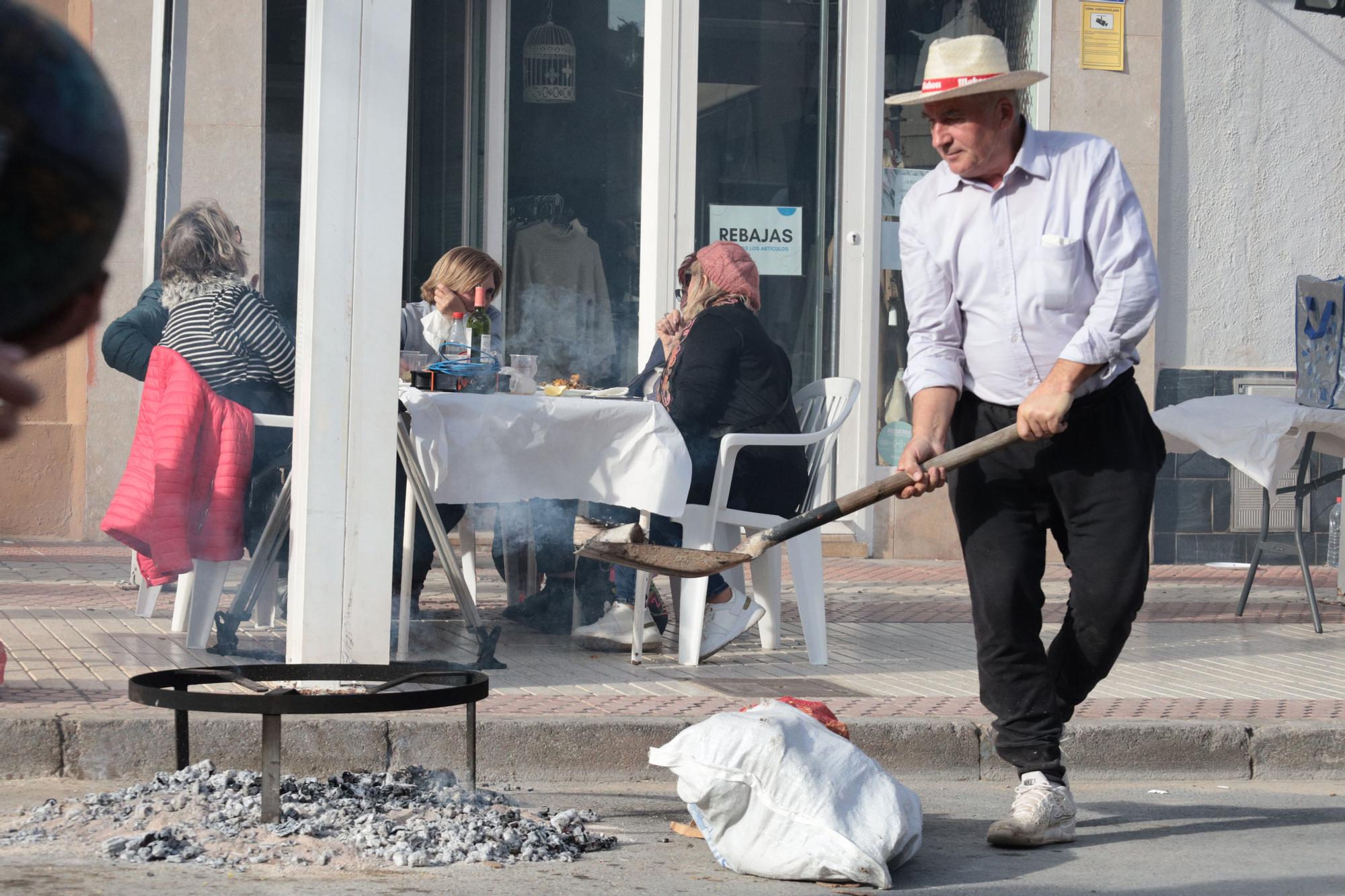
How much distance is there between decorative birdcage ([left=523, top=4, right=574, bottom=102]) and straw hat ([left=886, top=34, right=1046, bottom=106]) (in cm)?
802

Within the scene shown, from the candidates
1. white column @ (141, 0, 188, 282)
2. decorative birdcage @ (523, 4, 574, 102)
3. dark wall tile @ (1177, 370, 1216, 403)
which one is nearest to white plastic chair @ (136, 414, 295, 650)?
white column @ (141, 0, 188, 282)

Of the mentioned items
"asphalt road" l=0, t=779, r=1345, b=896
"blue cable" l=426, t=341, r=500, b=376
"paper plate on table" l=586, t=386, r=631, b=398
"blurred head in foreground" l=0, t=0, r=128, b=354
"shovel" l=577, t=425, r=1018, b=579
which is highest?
"blue cable" l=426, t=341, r=500, b=376

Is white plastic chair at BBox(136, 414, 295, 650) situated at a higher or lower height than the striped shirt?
lower

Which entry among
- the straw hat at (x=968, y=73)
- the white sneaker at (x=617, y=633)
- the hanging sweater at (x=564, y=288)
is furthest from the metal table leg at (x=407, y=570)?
the hanging sweater at (x=564, y=288)

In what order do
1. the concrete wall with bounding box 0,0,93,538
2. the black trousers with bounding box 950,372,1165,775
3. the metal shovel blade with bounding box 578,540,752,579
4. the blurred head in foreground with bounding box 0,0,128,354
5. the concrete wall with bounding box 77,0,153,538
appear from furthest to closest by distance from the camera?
the concrete wall with bounding box 0,0,93,538 → the concrete wall with bounding box 77,0,153,538 → the metal shovel blade with bounding box 578,540,752,579 → the black trousers with bounding box 950,372,1165,775 → the blurred head in foreground with bounding box 0,0,128,354

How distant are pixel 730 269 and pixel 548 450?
42.1 inches

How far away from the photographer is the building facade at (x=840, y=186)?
960 cm

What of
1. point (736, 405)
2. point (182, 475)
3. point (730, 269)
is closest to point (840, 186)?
point (730, 269)

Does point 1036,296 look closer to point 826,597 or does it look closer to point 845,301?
point 826,597

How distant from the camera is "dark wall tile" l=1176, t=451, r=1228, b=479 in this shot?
35.0 feet

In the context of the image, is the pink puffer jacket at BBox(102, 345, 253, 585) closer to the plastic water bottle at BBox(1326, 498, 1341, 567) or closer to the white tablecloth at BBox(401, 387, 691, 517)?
the white tablecloth at BBox(401, 387, 691, 517)

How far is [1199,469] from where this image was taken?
35.1 ft

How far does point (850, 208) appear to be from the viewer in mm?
10383

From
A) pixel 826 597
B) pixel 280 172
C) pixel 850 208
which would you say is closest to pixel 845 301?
pixel 850 208
